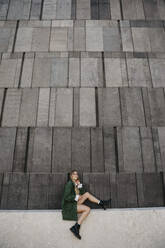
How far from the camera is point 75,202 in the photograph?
6.84 metres

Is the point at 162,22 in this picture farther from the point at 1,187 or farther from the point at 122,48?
the point at 1,187

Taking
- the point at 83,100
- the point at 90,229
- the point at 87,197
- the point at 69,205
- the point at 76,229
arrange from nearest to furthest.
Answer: the point at 76,229 < the point at 90,229 < the point at 69,205 < the point at 87,197 < the point at 83,100

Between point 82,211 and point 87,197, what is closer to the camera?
point 82,211

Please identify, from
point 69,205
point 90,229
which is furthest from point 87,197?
point 90,229

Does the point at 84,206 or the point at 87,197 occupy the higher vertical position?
the point at 87,197

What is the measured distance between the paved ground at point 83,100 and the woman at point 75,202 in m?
0.64

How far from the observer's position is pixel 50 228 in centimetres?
655

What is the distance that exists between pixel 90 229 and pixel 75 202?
3.07 feet

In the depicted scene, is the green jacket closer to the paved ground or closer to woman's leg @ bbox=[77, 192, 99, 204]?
woman's leg @ bbox=[77, 192, 99, 204]

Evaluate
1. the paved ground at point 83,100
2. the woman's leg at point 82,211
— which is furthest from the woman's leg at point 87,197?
the paved ground at point 83,100

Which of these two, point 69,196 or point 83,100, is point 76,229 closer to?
point 69,196

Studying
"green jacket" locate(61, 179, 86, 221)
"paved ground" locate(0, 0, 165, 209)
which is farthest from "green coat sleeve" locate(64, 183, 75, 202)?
"paved ground" locate(0, 0, 165, 209)

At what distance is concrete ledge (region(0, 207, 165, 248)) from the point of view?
21.0 feet

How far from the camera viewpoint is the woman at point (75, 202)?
260 inches
